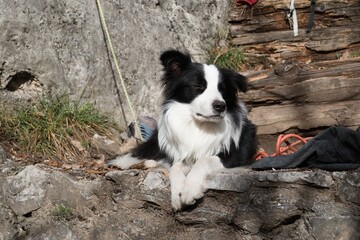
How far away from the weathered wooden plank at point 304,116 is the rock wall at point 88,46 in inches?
46.5

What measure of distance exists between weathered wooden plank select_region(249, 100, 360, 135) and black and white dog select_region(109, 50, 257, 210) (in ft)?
Answer: 3.65

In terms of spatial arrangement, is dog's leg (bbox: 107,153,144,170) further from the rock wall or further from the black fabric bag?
the black fabric bag

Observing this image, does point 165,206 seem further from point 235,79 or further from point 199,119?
point 235,79

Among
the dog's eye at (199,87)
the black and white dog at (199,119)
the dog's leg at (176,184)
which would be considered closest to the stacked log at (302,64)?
the black and white dog at (199,119)

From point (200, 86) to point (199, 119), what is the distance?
240 millimetres

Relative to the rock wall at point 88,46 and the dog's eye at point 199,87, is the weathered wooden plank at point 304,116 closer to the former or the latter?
the rock wall at point 88,46

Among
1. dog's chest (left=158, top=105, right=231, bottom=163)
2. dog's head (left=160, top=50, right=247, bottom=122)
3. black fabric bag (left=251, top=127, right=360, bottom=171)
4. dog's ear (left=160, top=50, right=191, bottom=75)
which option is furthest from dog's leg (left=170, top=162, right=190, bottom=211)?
dog's ear (left=160, top=50, right=191, bottom=75)

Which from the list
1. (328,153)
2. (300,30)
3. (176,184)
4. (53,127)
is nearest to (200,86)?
(176,184)

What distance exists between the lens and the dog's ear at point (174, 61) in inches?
155

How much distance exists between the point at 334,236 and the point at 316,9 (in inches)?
155

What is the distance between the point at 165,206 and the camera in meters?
3.60

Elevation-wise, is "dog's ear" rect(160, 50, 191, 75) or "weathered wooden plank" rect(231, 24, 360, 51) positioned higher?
"dog's ear" rect(160, 50, 191, 75)

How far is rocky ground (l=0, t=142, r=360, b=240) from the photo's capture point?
304 centimetres

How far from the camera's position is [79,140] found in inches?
189
